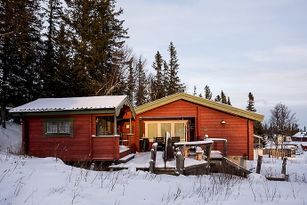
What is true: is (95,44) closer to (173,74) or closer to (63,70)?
(63,70)

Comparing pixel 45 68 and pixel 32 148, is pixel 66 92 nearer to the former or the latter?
pixel 45 68

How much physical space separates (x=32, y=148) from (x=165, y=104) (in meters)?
10.1

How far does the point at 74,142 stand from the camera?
18.8m

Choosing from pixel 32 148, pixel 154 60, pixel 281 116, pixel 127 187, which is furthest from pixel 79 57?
pixel 281 116

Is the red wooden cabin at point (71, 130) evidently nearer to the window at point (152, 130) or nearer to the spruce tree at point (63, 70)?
the window at point (152, 130)

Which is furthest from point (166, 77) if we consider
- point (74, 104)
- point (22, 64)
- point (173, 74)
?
point (74, 104)

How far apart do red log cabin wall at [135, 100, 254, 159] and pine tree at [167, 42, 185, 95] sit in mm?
34499

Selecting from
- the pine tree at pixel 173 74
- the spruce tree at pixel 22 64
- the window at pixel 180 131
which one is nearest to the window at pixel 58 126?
the spruce tree at pixel 22 64

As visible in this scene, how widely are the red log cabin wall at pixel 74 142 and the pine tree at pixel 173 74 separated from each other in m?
41.9

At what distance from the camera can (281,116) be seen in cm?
7519

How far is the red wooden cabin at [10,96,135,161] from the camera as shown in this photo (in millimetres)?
18266

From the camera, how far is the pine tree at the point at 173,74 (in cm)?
6106

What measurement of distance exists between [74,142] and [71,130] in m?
0.66

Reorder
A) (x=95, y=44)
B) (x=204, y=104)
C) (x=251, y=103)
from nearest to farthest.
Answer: (x=204, y=104), (x=95, y=44), (x=251, y=103)
